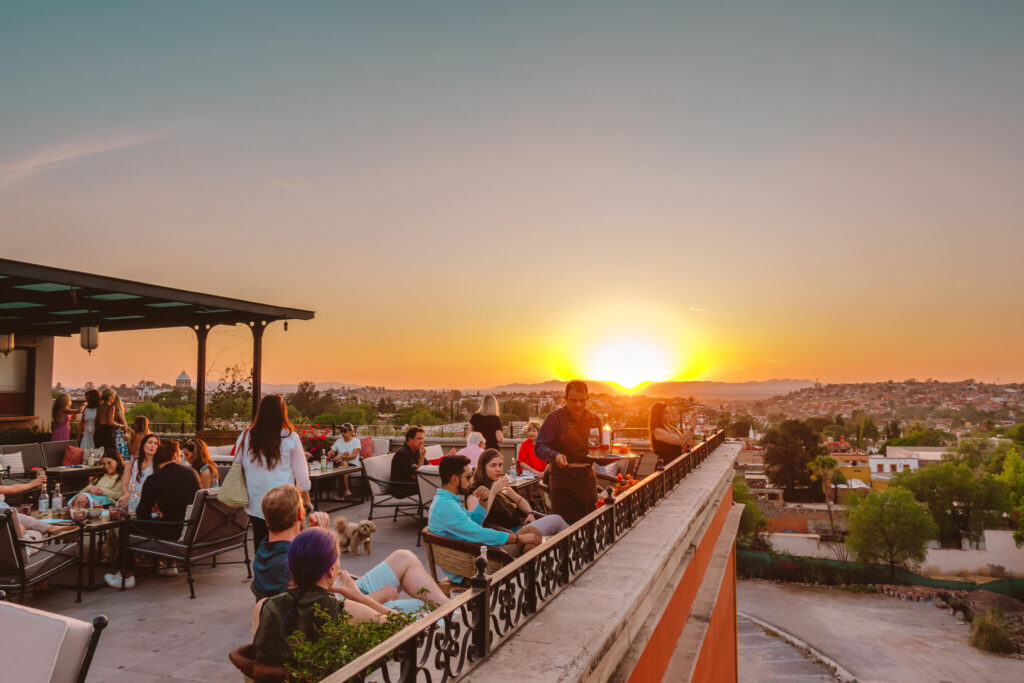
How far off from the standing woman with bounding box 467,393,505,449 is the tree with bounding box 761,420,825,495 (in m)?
81.3

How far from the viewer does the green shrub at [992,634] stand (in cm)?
4131

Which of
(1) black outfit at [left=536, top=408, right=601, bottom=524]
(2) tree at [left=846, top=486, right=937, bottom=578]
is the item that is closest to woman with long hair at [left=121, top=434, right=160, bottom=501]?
(1) black outfit at [left=536, top=408, right=601, bottom=524]

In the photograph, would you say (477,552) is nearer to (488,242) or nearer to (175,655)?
(175,655)

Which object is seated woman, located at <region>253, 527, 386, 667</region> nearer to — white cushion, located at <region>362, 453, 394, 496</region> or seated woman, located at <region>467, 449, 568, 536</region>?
seated woman, located at <region>467, 449, 568, 536</region>

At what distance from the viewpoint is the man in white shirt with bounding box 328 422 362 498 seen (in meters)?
9.00

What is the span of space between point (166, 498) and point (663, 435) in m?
5.45

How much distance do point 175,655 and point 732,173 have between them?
51.2 ft

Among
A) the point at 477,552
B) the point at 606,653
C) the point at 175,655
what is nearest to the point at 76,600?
the point at 175,655

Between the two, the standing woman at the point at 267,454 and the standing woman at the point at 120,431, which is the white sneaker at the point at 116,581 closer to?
the standing woman at the point at 267,454

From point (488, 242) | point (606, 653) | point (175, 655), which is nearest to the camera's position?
point (606, 653)

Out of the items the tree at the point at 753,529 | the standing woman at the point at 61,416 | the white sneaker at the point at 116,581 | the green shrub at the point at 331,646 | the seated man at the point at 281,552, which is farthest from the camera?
the tree at the point at 753,529

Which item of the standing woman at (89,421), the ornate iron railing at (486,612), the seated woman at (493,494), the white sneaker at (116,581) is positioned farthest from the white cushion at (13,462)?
the ornate iron railing at (486,612)

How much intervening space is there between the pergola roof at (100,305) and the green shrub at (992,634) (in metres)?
52.0

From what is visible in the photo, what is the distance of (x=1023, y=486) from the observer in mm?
61594
